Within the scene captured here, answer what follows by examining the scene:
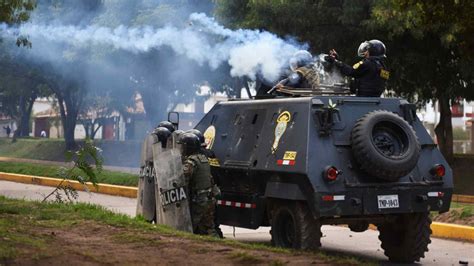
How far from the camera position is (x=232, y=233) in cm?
1376

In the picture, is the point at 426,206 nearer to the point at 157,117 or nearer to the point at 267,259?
the point at 267,259

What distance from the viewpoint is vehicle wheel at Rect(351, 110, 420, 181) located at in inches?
387

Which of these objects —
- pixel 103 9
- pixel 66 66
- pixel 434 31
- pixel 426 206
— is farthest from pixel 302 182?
pixel 66 66

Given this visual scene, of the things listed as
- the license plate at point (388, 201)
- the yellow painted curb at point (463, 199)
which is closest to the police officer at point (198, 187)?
the license plate at point (388, 201)

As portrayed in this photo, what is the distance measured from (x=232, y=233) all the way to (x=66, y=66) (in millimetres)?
22623

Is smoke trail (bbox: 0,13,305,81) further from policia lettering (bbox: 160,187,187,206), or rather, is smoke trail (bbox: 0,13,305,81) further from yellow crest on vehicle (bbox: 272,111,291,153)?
policia lettering (bbox: 160,187,187,206)

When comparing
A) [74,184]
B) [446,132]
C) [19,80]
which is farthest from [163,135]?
[19,80]

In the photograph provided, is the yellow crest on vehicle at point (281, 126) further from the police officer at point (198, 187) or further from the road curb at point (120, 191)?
the road curb at point (120, 191)

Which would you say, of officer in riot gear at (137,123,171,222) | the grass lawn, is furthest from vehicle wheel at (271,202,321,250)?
officer in riot gear at (137,123,171,222)

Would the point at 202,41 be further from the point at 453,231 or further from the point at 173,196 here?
the point at 173,196

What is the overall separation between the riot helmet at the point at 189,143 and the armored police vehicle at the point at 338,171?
0.68 meters

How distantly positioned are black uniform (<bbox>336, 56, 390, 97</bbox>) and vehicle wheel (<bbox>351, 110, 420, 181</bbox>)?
2.64 ft

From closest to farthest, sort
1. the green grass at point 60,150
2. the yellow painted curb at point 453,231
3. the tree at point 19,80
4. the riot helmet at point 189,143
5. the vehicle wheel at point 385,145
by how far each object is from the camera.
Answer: the vehicle wheel at point 385,145 → the riot helmet at point 189,143 → the yellow painted curb at point 453,231 → the tree at point 19,80 → the green grass at point 60,150

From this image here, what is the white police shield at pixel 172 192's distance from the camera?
35.0 feet
